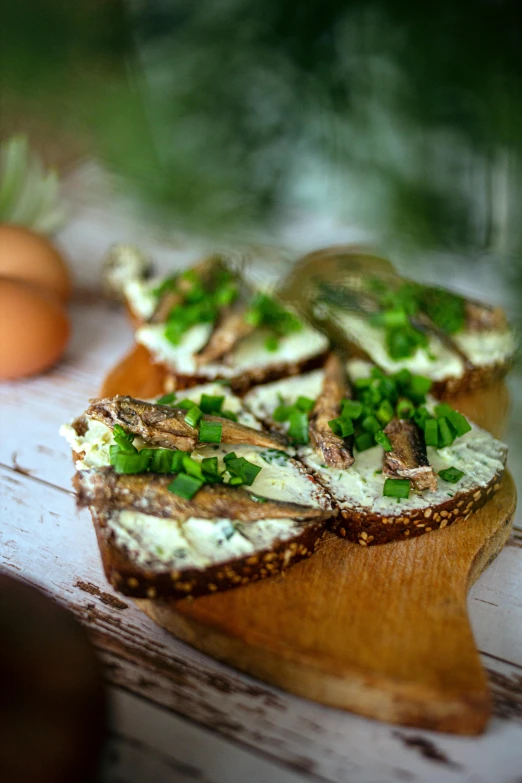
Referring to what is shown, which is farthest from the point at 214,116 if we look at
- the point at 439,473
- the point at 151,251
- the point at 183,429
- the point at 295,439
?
the point at 151,251

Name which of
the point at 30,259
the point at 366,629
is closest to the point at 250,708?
the point at 366,629

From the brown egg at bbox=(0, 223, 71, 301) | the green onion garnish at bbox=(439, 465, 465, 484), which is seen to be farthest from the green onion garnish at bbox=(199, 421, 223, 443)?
the brown egg at bbox=(0, 223, 71, 301)

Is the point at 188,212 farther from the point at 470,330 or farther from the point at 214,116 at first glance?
the point at 470,330

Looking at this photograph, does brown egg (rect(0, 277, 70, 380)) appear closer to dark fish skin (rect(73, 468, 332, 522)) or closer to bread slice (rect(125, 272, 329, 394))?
bread slice (rect(125, 272, 329, 394))

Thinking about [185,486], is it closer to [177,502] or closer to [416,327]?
[177,502]

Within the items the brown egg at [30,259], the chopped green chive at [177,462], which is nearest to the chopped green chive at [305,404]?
the chopped green chive at [177,462]
